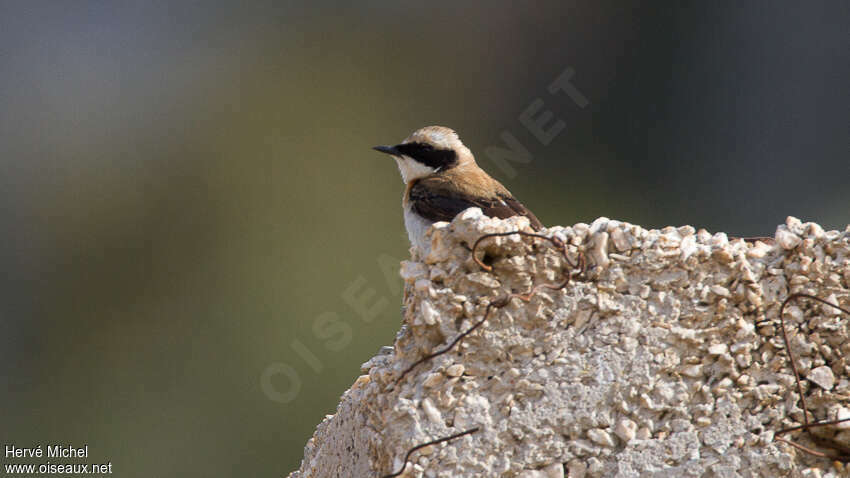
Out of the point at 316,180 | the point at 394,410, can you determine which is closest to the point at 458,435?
the point at 394,410

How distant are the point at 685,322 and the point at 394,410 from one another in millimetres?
869

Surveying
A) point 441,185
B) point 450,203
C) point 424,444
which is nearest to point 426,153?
point 441,185

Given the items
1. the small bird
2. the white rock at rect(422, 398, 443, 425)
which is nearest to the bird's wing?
the small bird

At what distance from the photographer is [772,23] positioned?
19.0m

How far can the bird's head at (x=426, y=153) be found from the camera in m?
6.97

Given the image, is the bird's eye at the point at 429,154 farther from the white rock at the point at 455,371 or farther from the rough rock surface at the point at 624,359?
the white rock at the point at 455,371

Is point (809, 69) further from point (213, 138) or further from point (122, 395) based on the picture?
point (122, 395)

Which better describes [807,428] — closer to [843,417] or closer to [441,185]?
[843,417]

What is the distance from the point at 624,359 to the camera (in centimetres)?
338

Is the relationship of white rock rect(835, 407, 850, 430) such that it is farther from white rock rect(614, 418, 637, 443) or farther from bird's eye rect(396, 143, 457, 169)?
bird's eye rect(396, 143, 457, 169)

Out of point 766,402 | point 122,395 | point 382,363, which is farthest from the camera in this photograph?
point 122,395

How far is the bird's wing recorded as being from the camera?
600 cm

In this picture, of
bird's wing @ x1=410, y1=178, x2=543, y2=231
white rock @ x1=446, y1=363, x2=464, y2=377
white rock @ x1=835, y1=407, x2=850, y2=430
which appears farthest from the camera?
bird's wing @ x1=410, y1=178, x2=543, y2=231

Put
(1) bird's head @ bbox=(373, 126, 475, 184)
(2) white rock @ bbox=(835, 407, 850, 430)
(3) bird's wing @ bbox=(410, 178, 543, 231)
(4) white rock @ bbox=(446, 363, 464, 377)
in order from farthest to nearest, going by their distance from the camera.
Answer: (1) bird's head @ bbox=(373, 126, 475, 184) < (3) bird's wing @ bbox=(410, 178, 543, 231) < (4) white rock @ bbox=(446, 363, 464, 377) < (2) white rock @ bbox=(835, 407, 850, 430)
